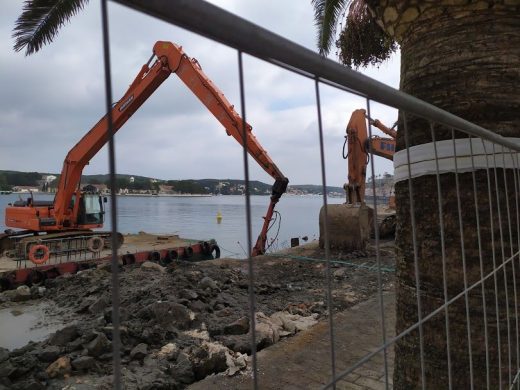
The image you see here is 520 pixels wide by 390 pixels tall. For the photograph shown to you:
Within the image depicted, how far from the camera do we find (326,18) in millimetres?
6953

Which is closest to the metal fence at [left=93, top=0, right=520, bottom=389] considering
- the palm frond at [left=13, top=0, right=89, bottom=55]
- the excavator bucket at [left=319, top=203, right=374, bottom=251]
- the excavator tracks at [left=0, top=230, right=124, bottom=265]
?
the palm frond at [left=13, top=0, right=89, bottom=55]

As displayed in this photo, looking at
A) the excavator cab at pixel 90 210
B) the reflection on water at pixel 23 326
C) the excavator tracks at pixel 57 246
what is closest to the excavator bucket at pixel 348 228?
the excavator tracks at pixel 57 246

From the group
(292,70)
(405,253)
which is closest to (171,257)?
(405,253)

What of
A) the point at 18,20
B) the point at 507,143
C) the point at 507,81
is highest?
the point at 18,20

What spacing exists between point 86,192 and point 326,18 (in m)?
9.27

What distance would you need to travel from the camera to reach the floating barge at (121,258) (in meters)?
9.79

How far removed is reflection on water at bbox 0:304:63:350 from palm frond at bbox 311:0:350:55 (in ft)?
22.2

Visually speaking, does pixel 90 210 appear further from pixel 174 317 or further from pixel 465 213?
pixel 465 213

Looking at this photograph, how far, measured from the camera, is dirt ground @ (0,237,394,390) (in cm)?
414

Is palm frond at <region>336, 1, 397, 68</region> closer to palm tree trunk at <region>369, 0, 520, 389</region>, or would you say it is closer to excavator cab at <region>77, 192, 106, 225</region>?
palm tree trunk at <region>369, 0, 520, 389</region>

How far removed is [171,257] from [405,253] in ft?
39.1

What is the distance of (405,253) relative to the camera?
7.74ft

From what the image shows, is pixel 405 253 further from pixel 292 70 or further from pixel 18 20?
pixel 18 20

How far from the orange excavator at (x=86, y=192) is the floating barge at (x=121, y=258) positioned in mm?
604
